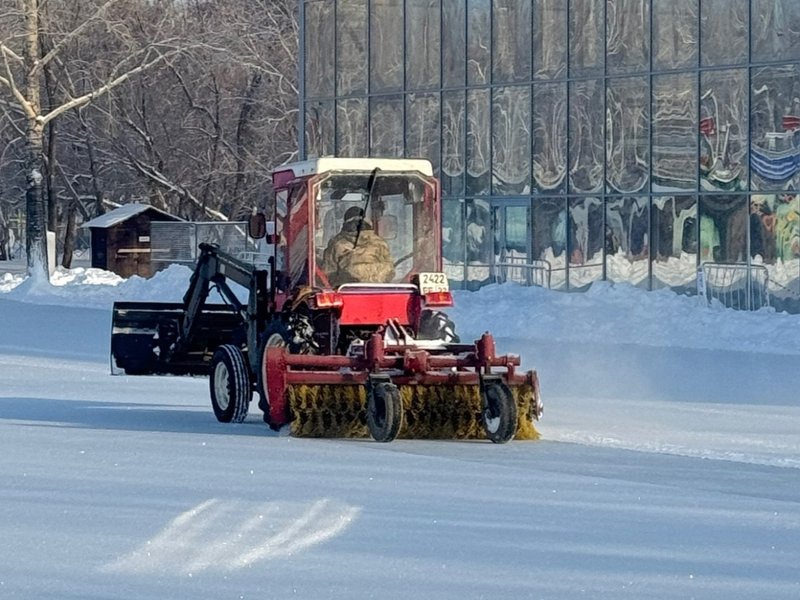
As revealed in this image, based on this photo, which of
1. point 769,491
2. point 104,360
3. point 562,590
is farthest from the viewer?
point 104,360

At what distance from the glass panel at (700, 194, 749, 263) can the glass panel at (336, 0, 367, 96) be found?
10.6 metres

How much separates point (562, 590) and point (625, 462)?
4.74 m

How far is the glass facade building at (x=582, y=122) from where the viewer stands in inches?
1252

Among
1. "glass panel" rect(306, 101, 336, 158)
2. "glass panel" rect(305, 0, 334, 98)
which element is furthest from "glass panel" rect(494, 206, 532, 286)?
"glass panel" rect(305, 0, 334, 98)

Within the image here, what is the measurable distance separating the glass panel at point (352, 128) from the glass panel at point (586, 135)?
253 inches

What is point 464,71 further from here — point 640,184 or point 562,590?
point 562,590

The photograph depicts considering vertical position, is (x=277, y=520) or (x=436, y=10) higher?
(x=436, y=10)

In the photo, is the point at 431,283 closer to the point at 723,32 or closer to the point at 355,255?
the point at 355,255

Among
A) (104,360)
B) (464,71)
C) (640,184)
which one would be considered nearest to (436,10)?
(464,71)

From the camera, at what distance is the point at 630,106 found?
113 ft

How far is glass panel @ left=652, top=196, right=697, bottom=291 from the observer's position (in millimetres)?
32938

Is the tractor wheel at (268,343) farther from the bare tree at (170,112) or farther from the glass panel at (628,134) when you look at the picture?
the bare tree at (170,112)

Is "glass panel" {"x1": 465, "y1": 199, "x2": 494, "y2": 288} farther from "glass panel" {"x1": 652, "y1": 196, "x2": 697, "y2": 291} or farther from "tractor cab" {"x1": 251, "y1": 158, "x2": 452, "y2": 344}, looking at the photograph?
"tractor cab" {"x1": 251, "y1": 158, "x2": 452, "y2": 344}

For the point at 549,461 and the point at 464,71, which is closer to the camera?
the point at 549,461
